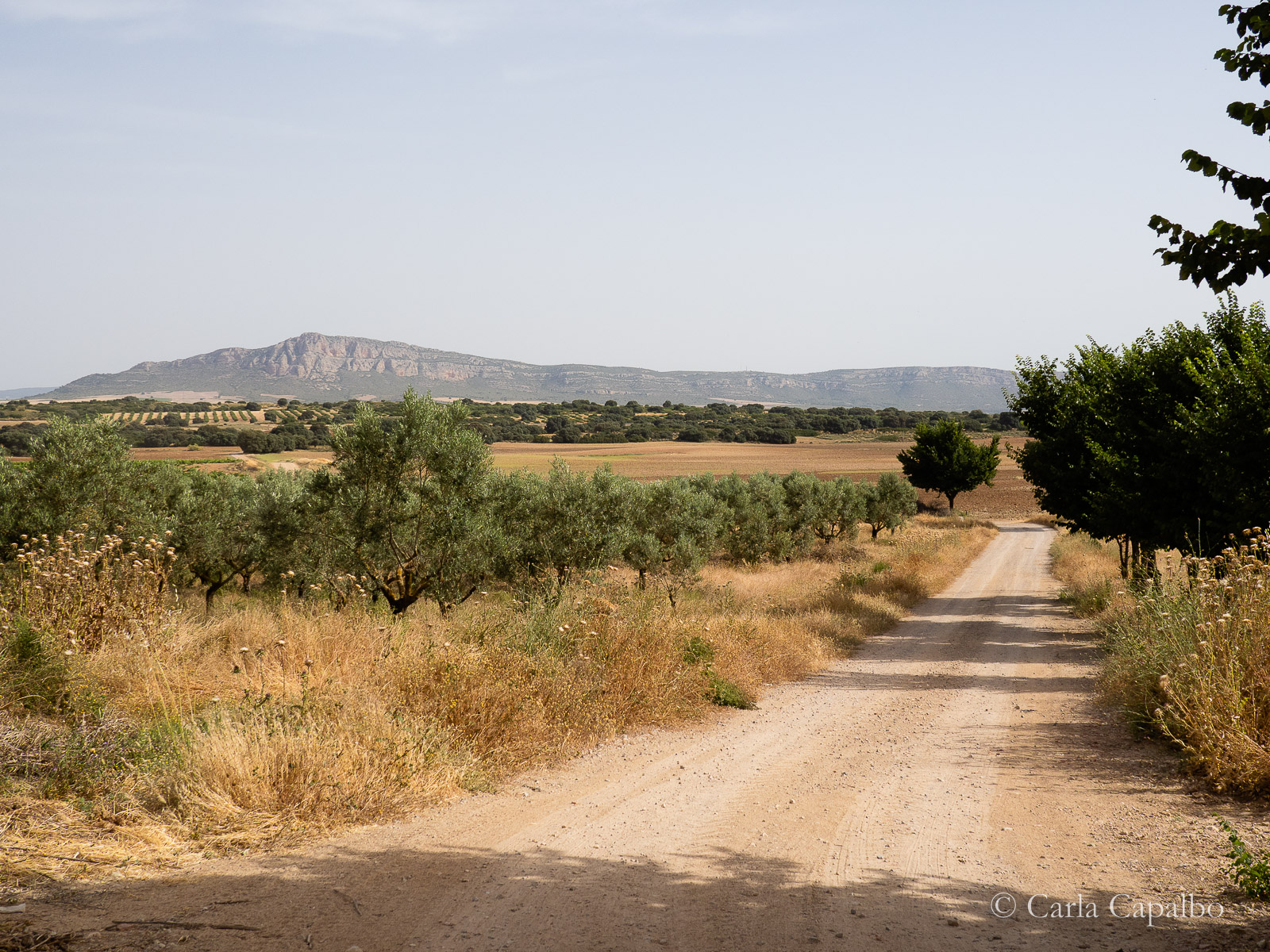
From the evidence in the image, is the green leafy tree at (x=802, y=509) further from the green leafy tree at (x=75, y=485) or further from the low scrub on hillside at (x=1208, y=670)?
the low scrub on hillside at (x=1208, y=670)

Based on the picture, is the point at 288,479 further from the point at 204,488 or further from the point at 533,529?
the point at 533,529

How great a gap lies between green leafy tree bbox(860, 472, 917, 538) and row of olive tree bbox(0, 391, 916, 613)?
109 ft

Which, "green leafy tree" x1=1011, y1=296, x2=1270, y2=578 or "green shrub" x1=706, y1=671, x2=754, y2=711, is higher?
"green leafy tree" x1=1011, y1=296, x2=1270, y2=578

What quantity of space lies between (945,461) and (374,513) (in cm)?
6901

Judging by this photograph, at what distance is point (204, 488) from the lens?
24.9 m

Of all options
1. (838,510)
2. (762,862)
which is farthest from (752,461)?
(762,862)

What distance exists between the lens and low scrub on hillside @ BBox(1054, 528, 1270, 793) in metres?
6.61

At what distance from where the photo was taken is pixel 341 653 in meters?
8.05

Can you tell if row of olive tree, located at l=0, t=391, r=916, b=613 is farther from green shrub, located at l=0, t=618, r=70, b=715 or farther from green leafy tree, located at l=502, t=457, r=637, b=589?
green shrub, located at l=0, t=618, r=70, b=715

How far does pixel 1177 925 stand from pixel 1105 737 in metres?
4.88

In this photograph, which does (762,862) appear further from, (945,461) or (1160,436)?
(945,461)

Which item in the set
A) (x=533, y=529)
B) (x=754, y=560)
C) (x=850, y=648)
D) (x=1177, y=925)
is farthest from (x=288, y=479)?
(x=1177, y=925)

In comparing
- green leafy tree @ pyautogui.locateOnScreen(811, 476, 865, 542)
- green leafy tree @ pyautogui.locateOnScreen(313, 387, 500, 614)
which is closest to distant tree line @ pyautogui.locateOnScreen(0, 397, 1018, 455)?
green leafy tree @ pyautogui.locateOnScreen(811, 476, 865, 542)

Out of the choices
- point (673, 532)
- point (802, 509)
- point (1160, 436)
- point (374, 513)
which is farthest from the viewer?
point (802, 509)
